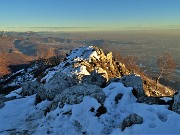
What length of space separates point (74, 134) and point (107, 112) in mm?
4258

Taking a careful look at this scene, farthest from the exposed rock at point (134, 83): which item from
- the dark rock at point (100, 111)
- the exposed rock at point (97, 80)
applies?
the dark rock at point (100, 111)

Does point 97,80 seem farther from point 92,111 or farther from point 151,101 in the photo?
point 151,101

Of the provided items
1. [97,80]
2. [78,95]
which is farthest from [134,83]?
[78,95]

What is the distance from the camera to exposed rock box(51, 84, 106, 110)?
2941 centimetres

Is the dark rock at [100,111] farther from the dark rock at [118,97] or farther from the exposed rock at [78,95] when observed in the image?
the dark rock at [118,97]

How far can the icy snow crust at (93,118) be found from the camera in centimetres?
2234

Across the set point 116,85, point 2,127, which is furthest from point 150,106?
point 2,127

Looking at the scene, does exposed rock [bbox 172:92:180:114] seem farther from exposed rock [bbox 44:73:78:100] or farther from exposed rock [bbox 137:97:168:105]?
exposed rock [bbox 44:73:78:100]

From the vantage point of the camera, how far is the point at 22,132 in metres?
27.2

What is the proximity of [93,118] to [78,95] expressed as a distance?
4380 mm

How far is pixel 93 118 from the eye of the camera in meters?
26.2

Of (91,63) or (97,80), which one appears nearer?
(97,80)

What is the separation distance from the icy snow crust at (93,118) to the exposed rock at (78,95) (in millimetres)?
534

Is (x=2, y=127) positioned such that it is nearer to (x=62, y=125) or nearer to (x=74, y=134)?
(x=62, y=125)
